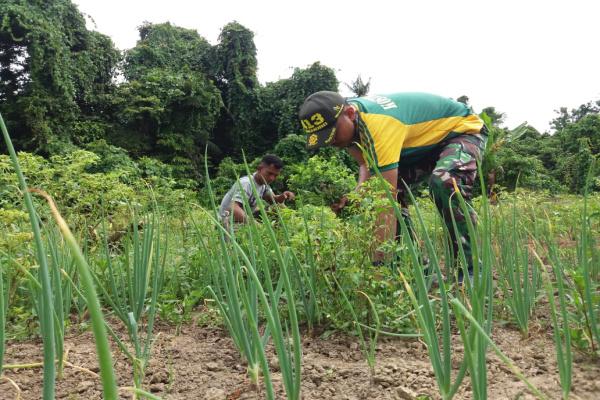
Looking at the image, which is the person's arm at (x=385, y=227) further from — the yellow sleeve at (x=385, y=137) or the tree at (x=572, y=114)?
the tree at (x=572, y=114)

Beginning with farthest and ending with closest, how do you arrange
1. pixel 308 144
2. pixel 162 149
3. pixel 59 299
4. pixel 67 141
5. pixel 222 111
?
pixel 222 111 → pixel 162 149 → pixel 67 141 → pixel 308 144 → pixel 59 299

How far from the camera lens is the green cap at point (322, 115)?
85.4 inches

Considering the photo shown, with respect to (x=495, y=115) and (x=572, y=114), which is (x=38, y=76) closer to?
(x=495, y=115)

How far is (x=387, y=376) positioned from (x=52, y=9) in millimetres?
16828

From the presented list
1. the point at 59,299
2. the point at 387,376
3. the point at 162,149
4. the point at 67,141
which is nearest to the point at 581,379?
the point at 387,376

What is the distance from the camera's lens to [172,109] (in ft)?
52.0

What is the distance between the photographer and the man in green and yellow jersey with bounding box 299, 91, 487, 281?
2.05 metres

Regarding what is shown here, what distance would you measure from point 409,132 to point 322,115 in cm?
49

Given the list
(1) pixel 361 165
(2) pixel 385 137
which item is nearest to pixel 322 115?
(2) pixel 385 137

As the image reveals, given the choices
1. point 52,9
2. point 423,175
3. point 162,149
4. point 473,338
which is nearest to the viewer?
point 473,338

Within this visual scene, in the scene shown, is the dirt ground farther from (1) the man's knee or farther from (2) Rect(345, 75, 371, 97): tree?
(2) Rect(345, 75, 371, 97): tree

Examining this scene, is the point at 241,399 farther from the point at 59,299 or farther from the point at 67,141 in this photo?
the point at 67,141

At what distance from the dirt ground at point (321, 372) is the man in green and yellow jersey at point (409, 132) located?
88cm

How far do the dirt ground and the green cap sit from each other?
118cm
